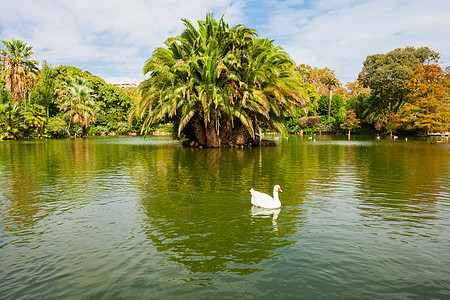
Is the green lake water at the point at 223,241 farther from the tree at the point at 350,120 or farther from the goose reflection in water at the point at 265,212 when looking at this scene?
the tree at the point at 350,120

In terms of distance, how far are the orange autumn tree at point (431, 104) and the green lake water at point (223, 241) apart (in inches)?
1870

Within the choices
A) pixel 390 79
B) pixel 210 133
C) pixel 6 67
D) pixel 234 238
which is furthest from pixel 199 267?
pixel 390 79

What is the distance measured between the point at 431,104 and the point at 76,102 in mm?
66597

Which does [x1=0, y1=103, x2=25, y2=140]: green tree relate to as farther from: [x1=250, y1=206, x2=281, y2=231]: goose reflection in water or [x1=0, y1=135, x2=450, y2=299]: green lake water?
[x1=250, y1=206, x2=281, y2=231]: goose reflection in water

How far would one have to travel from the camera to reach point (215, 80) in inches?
1206

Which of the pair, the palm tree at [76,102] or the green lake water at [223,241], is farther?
A: the palm tree at [76,102]

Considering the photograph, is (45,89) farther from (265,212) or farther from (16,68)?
(265,212)

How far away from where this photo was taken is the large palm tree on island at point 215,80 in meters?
29.7

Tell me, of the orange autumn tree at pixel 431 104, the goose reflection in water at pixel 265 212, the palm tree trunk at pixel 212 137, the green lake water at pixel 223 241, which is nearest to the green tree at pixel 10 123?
the palm tree trunk at pixel 212 137

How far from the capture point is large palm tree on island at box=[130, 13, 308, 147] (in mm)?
29703

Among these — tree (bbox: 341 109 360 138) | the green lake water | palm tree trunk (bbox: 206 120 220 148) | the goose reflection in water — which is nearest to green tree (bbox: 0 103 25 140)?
palm tree trunk (bbox: 206 120 220 148)

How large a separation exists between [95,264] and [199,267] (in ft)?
6.72

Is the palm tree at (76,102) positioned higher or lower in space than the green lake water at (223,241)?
higher

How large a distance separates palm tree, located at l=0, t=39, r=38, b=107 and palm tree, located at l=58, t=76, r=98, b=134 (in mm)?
9276
